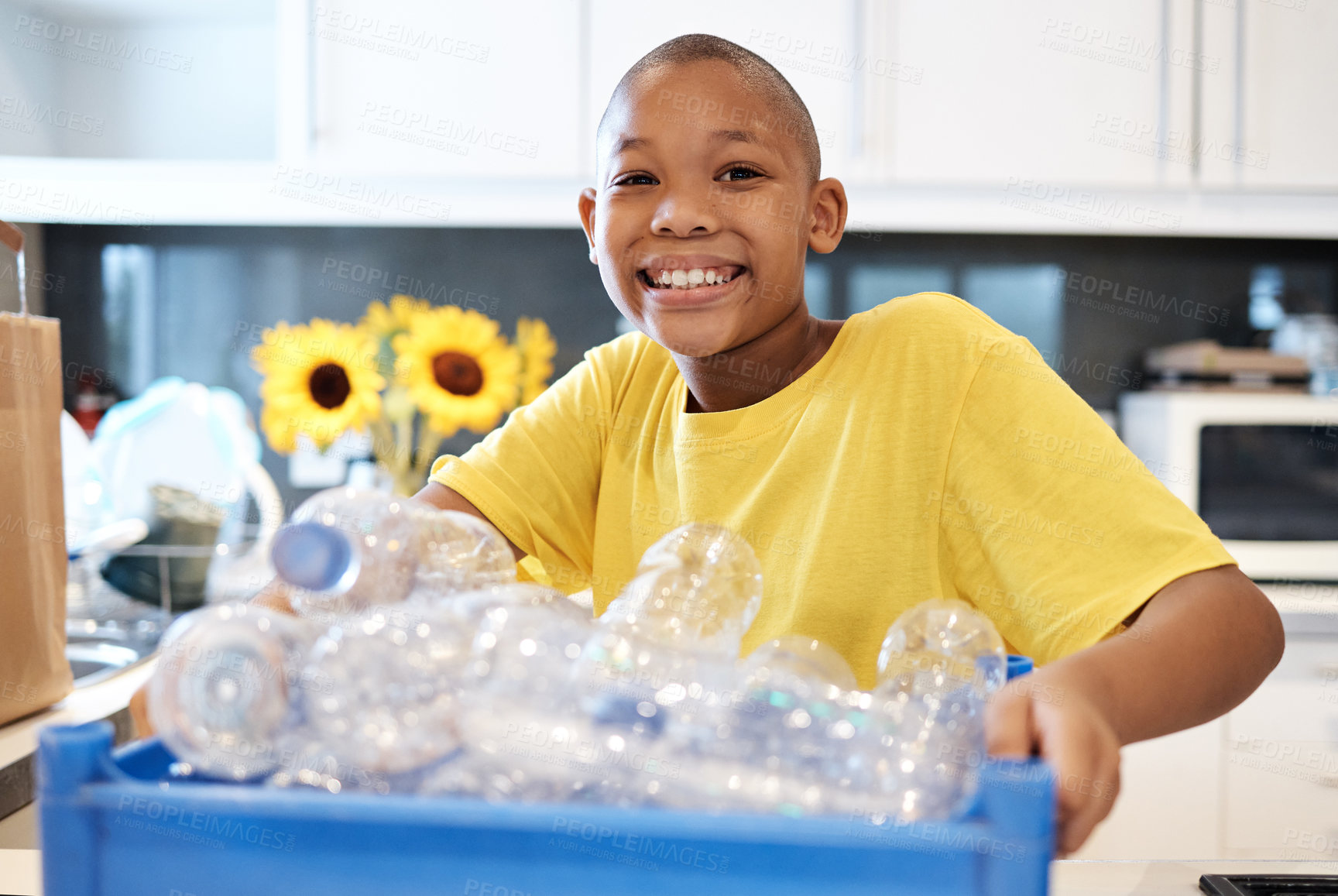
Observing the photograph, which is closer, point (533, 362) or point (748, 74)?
point (748, 74)

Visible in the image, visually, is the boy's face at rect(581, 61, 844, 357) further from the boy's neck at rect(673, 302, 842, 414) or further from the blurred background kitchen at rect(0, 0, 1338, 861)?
the blurred background kitchen at rect(0, 0, 1338, 861)

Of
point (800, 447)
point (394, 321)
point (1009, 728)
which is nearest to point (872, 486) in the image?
point (800, 447)

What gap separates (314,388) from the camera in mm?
1425

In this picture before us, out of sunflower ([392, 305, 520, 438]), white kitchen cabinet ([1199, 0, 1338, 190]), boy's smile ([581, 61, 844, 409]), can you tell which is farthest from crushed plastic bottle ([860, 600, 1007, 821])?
white kitchen cabinet ([1199, 0, 1338, 190])

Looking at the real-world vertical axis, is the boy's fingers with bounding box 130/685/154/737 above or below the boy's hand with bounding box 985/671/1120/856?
below

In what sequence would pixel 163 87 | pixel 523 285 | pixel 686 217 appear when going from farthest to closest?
pixel 523 285 → pixel 163 87 → pixel 686 217

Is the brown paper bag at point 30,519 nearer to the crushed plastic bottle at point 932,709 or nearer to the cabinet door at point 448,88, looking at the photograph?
the crushed plastic bottle at point 932,709

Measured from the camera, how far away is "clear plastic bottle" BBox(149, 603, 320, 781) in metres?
0.34

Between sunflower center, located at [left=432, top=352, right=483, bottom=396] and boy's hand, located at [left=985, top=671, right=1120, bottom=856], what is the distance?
119 centimetres

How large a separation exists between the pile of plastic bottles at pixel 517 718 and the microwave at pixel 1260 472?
1658mm

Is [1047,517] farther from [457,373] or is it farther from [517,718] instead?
[457,373]

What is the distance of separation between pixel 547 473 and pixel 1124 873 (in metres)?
0.53

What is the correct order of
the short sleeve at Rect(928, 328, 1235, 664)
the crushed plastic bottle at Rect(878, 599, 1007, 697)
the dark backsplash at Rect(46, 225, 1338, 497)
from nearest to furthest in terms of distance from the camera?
the crushed plastic bottle at Rect(878, 599, 1007, 697) < the short sleeve at Rect(928, 328, 1235, 664) < the dark backsplash at Rect(46, 225, 1338, 497)

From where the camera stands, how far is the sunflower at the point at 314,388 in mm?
1407
